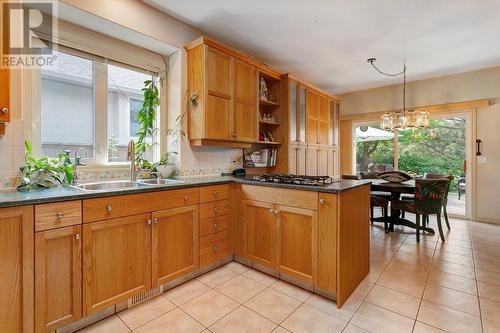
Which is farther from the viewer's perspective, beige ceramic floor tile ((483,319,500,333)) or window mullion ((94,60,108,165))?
window mullion ((94,60,108,165))

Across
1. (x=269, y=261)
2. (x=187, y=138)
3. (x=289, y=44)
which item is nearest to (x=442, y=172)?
(x=289, y=44)

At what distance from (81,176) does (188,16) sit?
6.57 feet

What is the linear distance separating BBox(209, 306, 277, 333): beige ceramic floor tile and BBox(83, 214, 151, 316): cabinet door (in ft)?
2.26

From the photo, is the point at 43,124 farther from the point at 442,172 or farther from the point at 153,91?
the point at 442,172

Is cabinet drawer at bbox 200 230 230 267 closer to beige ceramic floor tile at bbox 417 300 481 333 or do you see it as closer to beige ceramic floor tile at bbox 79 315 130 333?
beige ceramic floor tile at bbox 79 315 130 333

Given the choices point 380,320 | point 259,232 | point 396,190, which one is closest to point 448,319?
point 380,320

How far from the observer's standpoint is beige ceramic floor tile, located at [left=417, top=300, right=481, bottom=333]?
165cm

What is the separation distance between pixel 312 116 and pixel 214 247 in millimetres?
2850

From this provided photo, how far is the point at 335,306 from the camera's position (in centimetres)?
192

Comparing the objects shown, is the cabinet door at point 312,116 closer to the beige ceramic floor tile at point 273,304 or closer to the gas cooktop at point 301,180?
the gas cooktop at point 301,180

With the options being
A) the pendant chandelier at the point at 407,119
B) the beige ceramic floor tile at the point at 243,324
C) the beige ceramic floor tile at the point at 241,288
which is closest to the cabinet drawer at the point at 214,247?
the beige ceramic floor tile at the point at 241,288

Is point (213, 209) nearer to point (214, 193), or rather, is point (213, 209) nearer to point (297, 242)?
point (214, 193)

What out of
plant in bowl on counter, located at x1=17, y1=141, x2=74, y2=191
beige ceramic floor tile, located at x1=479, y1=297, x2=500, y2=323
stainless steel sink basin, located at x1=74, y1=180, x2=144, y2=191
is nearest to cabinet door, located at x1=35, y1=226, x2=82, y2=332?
plant in bowl on counter, located at x1=17, y1=141, x2=74, y2=191

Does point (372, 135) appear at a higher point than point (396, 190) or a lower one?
higher
